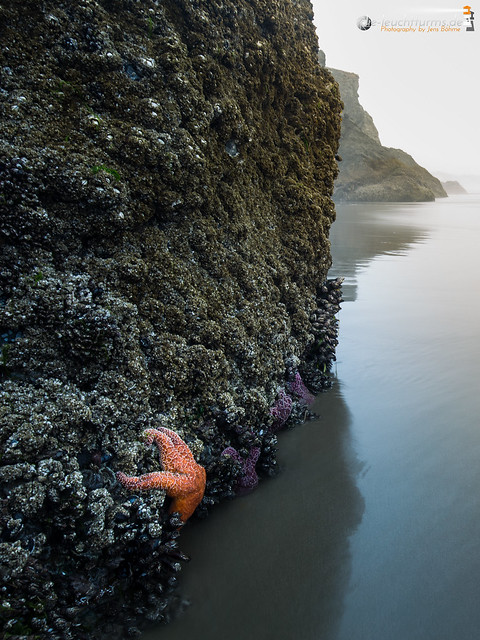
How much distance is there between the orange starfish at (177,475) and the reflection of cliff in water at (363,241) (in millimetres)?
7438

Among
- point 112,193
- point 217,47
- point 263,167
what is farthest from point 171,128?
point 263,167

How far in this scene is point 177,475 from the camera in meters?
3.75

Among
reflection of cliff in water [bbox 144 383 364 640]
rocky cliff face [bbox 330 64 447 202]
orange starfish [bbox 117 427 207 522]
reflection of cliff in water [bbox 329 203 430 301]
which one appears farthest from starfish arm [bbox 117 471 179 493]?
rocky cliff face [bbox 330 64 447 202]

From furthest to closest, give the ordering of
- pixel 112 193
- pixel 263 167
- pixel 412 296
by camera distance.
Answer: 1. pixel 412 296
2. pixel 263 167
3. pixel 112 193

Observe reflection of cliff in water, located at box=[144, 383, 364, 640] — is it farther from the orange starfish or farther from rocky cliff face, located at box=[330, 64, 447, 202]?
rocky cliff face, located at box=[330, 64, 447, 202]

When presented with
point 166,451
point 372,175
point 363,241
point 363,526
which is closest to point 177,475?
point 166,451

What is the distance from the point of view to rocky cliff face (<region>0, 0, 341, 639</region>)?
316cm

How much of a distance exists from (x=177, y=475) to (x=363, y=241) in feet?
55.2

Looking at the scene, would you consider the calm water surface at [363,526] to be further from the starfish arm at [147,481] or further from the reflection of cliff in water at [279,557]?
the starfish arm at [147,481]

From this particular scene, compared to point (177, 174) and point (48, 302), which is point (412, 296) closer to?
point (177, 174)

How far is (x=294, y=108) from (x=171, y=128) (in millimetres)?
2876

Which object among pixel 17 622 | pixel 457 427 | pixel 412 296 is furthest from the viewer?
pixel 412 296

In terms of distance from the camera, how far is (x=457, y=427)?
5.52 meters

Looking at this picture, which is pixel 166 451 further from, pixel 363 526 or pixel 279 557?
pixel 363 526
